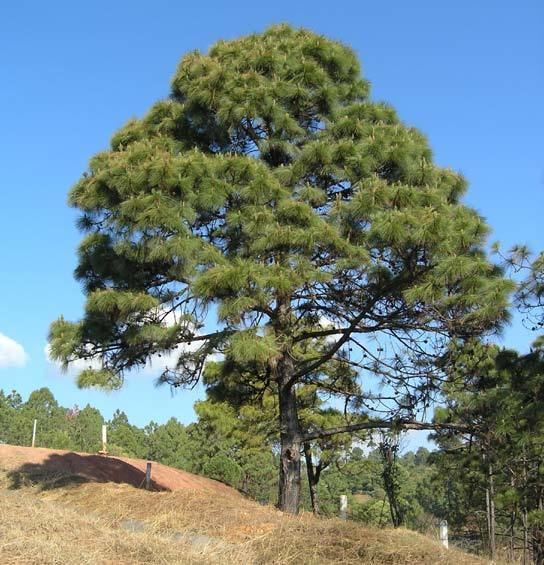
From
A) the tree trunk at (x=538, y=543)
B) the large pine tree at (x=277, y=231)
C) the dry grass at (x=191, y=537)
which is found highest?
the large pine tree at (x=277, y=231)

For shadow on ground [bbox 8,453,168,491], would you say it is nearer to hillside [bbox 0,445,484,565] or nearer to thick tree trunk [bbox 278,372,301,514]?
hillside [bbox 0,445,484,565]

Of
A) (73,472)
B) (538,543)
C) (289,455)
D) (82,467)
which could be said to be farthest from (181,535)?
(82,467)

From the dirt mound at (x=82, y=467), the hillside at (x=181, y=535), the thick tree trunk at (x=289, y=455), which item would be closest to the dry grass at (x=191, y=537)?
the hillside at (x=181, y=535)

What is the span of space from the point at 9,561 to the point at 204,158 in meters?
5.89

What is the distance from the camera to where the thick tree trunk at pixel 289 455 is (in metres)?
9.37

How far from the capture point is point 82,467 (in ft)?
48.6

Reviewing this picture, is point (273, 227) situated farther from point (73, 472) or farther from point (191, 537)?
point (73, 472)

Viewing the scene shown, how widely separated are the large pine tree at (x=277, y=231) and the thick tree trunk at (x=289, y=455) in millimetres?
23

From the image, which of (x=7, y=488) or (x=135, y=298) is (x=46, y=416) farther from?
(x=135, y=298)

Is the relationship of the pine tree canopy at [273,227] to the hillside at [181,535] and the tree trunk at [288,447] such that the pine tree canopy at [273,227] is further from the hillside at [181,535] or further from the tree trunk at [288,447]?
the hillside at [181,535]

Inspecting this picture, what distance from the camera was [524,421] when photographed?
8.13 meters

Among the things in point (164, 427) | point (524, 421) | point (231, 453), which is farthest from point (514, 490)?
point (164, 427)

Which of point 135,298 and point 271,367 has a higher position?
point 135,298

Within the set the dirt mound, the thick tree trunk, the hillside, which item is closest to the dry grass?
the hillside
